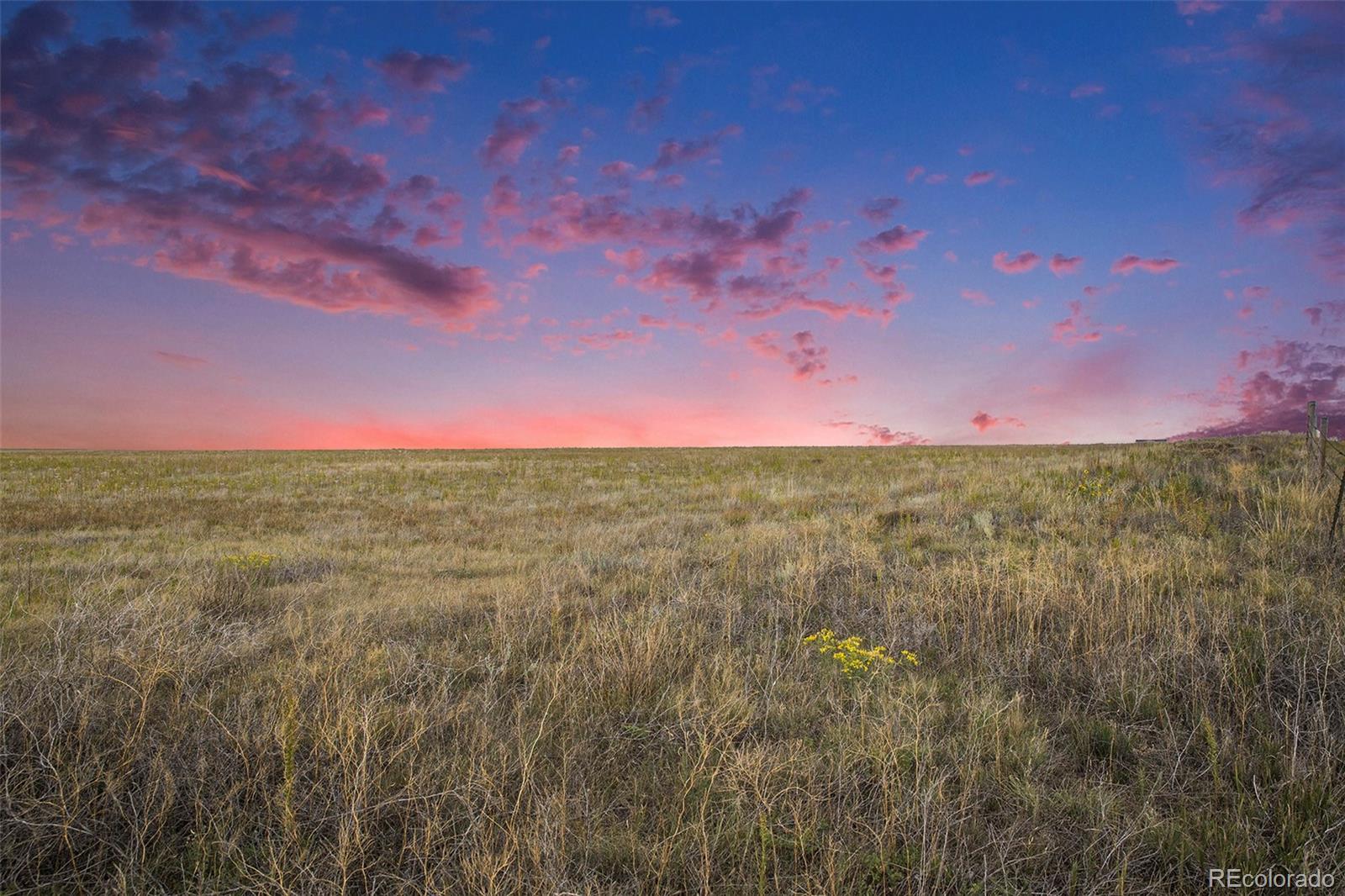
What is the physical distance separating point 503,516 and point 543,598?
391 inches

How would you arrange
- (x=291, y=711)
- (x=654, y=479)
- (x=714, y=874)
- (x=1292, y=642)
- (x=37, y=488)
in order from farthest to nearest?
1. (x=654, y=479)
2. (x=37, y=488)
3. (x=1292, y=642)
4. (x=291, y=711)
5. (x=714, y=874)

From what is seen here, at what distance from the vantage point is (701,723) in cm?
382

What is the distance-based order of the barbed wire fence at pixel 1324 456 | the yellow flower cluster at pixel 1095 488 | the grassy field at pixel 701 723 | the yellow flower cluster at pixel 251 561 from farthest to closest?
the yellow flower cluster at pixel 1095 488
the yellow flower cluster at pixel 251 561
the barbed wire fence at pixel 1324 456
the grassy field at pixel 701 723

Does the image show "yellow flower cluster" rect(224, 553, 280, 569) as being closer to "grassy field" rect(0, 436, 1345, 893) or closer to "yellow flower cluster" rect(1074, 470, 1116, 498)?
"grassy field" rect(0, 436, 1345, 893)

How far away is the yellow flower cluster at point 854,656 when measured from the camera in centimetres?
460

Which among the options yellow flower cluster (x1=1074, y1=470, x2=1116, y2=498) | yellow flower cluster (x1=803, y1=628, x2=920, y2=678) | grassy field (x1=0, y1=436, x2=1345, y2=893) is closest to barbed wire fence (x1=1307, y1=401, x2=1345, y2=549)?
grassy field (x1=0, y1=436, x2=1345, y2=893)

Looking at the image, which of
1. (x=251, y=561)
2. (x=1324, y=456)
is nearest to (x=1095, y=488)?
(x=1324, y=456)

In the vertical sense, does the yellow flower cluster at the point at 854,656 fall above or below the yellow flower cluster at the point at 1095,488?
below

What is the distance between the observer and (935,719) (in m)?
3.90

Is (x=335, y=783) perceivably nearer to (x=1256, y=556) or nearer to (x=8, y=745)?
(x=8, y=745)

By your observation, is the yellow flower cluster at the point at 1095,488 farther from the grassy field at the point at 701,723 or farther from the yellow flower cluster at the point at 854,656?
the yellow flower cluster at the point at 854,656

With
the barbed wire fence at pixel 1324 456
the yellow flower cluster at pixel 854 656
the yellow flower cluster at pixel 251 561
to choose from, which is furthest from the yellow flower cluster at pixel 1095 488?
the yellow flower cluster at pixel 251 561

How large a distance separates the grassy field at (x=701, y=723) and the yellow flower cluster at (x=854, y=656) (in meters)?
0.10

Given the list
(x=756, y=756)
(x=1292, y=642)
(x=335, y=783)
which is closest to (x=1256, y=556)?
(x=1292, y=642)
